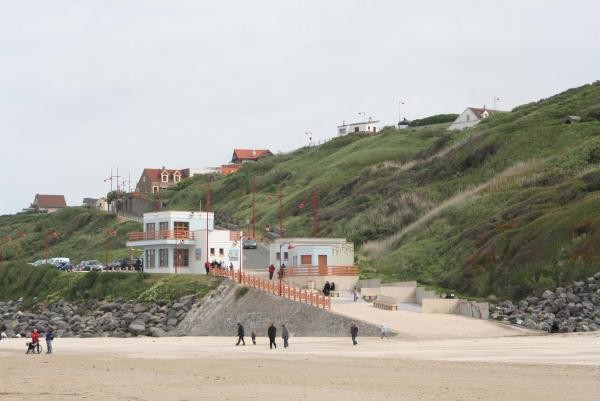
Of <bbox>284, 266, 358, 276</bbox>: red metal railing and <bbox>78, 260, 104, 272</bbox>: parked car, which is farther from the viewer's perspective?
<bbox>78, 260, 104, 272</bbox>: parked car

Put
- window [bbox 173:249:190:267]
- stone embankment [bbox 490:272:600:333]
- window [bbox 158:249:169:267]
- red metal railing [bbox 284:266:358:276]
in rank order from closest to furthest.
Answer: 1. stone embankment [bbox 490:272:600:333]
2. red metal railing [bbox 284:266:358:276]
3. window [bbox 173:249:190:267]
4. window [bbox 158:249:169:267]

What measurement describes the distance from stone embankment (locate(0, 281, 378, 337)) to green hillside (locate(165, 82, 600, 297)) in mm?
10629

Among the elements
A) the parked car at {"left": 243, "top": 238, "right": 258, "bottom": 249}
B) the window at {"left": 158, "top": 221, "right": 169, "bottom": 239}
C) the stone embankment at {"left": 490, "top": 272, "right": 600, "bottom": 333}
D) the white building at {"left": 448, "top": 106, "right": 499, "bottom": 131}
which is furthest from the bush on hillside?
the stone embankment at {"left": 490, "top": 272, "right": 600, "bottom": 333}

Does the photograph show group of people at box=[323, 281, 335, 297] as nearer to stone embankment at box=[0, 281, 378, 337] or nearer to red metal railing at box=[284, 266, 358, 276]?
red metal railing at box=[284, 266, 358, 276]

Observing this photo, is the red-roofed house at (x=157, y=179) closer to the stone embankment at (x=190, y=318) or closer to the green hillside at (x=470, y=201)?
the green hillside at (x=470, y=201)

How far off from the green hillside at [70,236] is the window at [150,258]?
23.7 meters

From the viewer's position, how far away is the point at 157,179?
184000mm

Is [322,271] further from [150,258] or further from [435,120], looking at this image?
[435,120]

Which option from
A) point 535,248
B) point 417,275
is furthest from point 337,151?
point 535,248

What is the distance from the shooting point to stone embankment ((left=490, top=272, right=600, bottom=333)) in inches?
1940

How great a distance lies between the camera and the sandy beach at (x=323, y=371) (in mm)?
31750

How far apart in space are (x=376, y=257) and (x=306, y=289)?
15153 mm

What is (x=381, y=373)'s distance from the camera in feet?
119

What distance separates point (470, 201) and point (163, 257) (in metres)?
23.1
